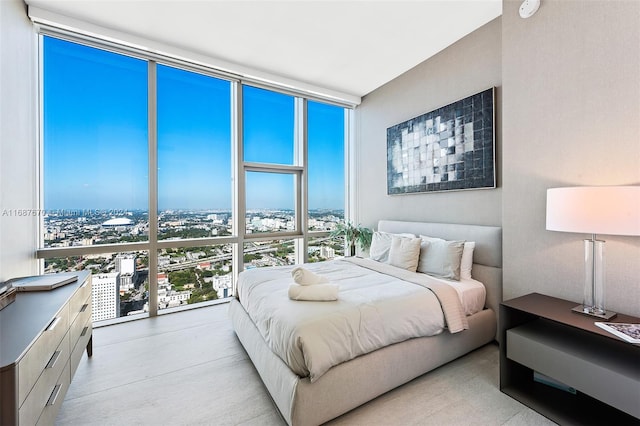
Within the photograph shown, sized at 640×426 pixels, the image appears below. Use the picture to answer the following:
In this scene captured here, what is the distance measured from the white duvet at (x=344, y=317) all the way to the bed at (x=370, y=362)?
72mm

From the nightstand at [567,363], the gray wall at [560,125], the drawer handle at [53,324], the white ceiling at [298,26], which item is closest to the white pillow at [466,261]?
the gray wall at [560,125]

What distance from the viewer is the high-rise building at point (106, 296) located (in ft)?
9.93

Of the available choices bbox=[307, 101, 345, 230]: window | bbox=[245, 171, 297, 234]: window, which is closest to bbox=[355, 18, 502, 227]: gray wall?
bbox=[307, 101, 345, 230]: window

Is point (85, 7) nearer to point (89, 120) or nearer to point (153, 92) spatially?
point (153, 92)

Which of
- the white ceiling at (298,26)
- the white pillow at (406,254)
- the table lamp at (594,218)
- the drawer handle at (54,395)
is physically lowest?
the drawer handle at (54,395)

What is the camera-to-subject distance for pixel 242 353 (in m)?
2.38

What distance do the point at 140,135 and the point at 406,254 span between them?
3411 mm

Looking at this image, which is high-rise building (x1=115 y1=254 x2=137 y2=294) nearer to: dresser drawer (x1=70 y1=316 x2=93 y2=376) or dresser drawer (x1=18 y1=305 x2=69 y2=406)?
dresser drawer (x1=70 y1=316 x2=93 y2=376)

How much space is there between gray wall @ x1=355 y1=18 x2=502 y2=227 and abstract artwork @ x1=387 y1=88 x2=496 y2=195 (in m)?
0.09

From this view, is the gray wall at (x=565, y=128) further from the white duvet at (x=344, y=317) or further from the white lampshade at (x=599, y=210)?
the white duvet at (x=344, y=317)

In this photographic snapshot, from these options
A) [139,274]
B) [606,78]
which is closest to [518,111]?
[606,78]

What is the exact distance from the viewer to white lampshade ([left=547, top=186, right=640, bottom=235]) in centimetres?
141

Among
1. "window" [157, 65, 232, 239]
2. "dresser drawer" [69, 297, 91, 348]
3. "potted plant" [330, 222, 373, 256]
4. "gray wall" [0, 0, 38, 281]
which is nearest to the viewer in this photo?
"dresser drawer" [69, 297, 91, 348]

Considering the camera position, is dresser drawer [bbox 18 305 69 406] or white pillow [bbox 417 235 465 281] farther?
white pillow [bbox 417 235 465 281]
